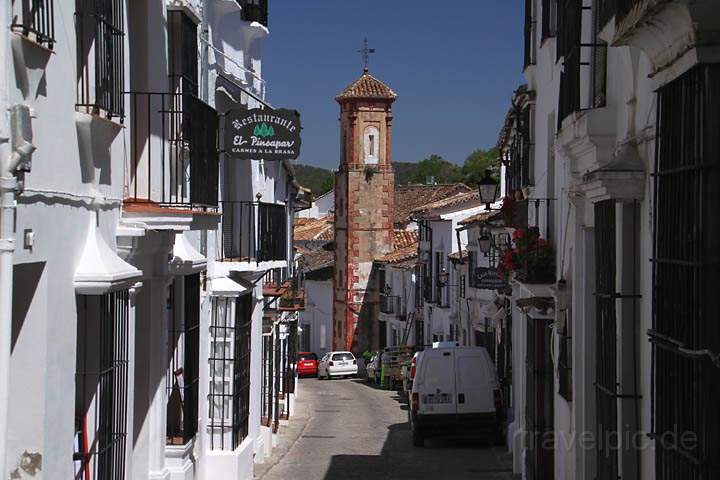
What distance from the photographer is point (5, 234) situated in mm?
6281

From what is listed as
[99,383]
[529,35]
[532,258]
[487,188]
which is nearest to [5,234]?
[99,383]

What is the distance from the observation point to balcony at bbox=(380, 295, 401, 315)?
54356mm

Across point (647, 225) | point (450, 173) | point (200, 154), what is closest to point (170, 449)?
point (200, 154)

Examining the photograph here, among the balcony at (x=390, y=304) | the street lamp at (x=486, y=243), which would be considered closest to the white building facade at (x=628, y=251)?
the street lamp at (x=486, y=243)

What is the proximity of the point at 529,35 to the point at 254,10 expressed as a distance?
392 cm

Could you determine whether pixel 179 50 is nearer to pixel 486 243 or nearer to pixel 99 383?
pixel 99 383

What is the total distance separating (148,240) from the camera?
9938 millimetres

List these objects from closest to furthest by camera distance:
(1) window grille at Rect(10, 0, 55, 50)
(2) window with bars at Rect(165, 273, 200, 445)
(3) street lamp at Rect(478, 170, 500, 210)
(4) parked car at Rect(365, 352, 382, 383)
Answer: (1) window grille at Rect(10, 0, 55, 50) → (2) window with bars at Rect(165, 273, 200, 445) → (3) street lamp at Rect(478, 170, 500, 210) → (4) parked car at Rect(365, 352, 382, 383)

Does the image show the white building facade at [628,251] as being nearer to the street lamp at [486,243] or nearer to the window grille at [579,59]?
the window grille at [579,59]

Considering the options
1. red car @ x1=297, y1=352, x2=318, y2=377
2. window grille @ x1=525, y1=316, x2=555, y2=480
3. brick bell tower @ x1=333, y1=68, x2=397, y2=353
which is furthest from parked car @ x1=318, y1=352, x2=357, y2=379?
window grille @ x1=525, y1=316, x2=555, y2=480

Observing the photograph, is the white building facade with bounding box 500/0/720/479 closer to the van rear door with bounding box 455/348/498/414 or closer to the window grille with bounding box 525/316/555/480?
the window grille with bounding box 525/316/555/480

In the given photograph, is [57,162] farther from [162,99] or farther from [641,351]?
[641,351]

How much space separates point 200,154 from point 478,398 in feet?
41.6

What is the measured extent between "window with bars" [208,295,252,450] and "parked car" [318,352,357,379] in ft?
107
